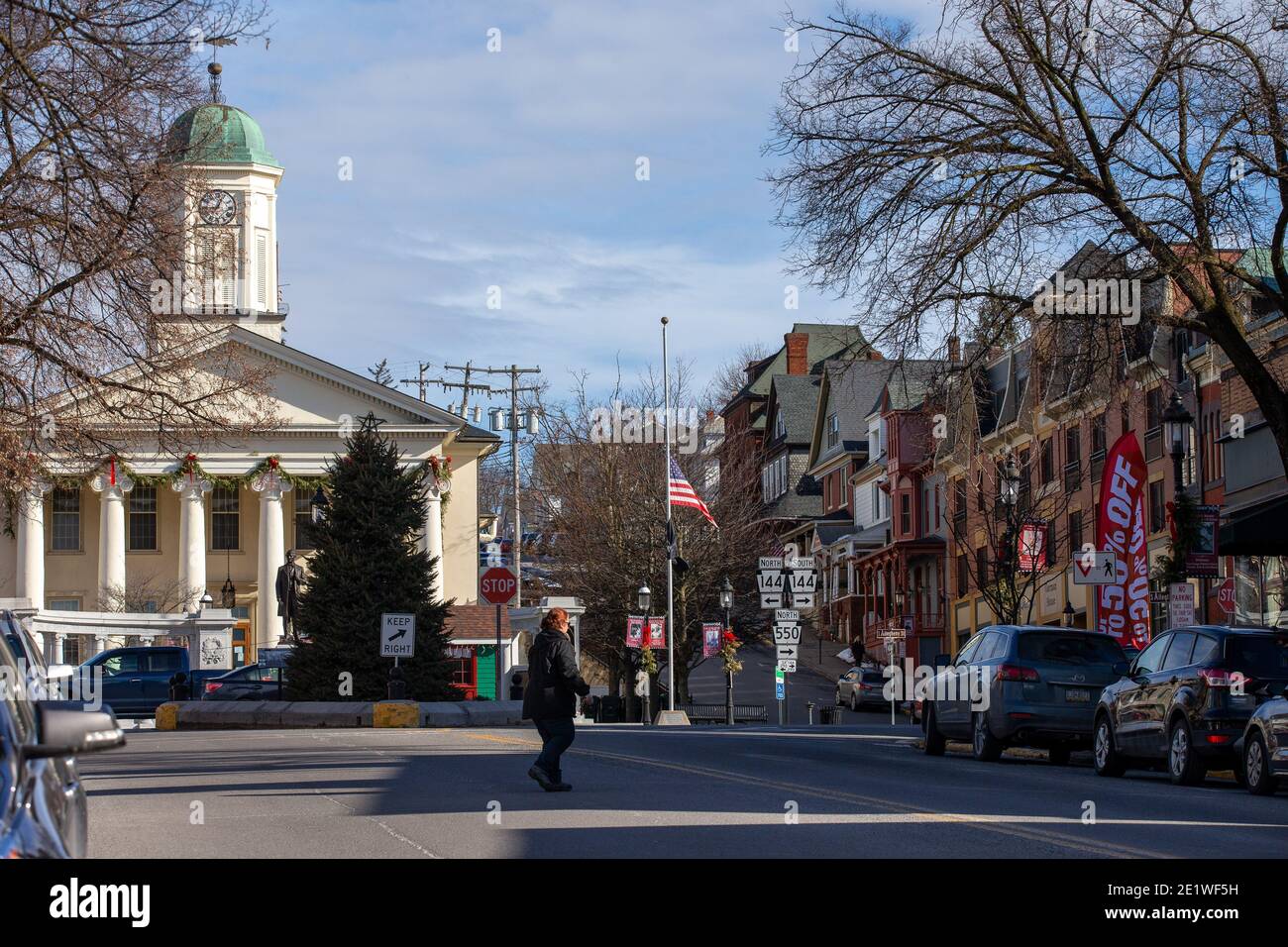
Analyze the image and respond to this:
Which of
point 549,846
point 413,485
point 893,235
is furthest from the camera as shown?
point 413,485

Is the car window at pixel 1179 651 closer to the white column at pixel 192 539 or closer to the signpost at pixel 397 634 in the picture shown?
the signpost at pixel 397 634

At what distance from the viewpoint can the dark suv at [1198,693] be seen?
60.4 feet

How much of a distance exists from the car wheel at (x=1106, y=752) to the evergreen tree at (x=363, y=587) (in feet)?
75.2

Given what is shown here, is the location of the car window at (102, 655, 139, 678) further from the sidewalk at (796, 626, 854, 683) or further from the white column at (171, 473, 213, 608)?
the sidewalk at (796, 626, 854, 683)

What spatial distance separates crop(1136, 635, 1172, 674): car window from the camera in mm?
19953

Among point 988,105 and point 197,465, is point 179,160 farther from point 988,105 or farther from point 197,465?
point 197,465

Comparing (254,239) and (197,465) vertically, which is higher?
(254,239)

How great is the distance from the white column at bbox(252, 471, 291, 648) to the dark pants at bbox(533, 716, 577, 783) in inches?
2064

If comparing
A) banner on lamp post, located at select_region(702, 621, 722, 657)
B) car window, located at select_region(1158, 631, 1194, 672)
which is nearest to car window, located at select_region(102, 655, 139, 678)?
banner on lamp post, located at select_region(702, 621, 722, 657)

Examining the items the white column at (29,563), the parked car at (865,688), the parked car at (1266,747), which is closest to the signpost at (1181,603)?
the parked car at (1266,747)

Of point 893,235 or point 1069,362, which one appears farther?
point 1069,362

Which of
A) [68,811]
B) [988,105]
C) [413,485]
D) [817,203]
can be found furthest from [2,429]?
[413,485]

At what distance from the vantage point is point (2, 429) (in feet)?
73.8
